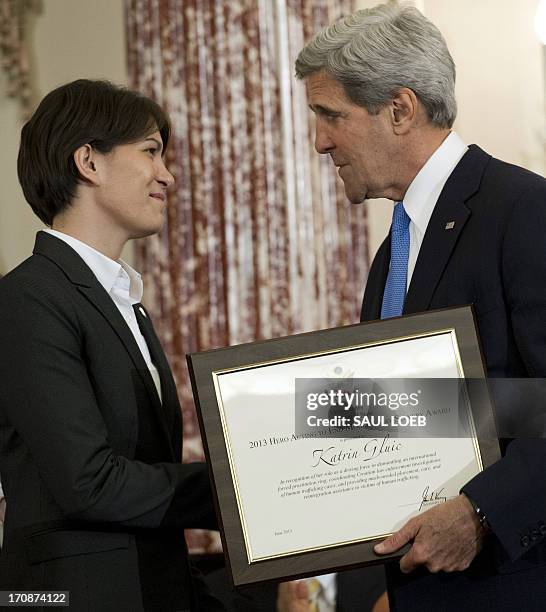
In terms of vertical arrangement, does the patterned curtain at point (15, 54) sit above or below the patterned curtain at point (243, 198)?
above

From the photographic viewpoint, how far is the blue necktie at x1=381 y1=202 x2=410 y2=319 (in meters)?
1.89

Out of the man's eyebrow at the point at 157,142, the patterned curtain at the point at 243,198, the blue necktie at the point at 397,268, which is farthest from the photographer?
the patterned curtain at the point at 243,198

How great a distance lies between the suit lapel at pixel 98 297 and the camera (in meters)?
1.92

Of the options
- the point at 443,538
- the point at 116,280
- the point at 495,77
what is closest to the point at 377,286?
the point at 116,280

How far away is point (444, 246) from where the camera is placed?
177 cm

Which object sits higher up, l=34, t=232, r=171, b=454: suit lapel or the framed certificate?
l=34, t=232, r=171, b=454: suit lapel

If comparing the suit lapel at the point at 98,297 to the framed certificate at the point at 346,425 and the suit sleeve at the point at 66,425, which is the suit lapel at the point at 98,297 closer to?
the suit sleeve at the point at 66,425

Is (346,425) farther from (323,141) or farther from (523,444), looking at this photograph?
(323,141)

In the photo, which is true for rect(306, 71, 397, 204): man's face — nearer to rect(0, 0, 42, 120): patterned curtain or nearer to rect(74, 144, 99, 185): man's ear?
rect(74, 144, 99, 185): man's ear

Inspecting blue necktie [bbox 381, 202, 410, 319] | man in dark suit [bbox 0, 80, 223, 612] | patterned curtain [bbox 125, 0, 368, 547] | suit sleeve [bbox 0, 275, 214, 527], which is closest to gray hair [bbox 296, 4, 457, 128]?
blue necktie [bbox 381, 202, 410, 319]

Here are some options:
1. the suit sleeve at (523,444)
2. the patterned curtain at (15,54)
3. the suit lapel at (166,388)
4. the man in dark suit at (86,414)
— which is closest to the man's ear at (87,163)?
the man in dark suit at (86,414)

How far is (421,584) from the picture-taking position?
1.74m

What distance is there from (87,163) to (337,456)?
0.90m

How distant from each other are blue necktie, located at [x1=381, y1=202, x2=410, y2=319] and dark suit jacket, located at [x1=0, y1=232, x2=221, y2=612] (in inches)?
20.3
